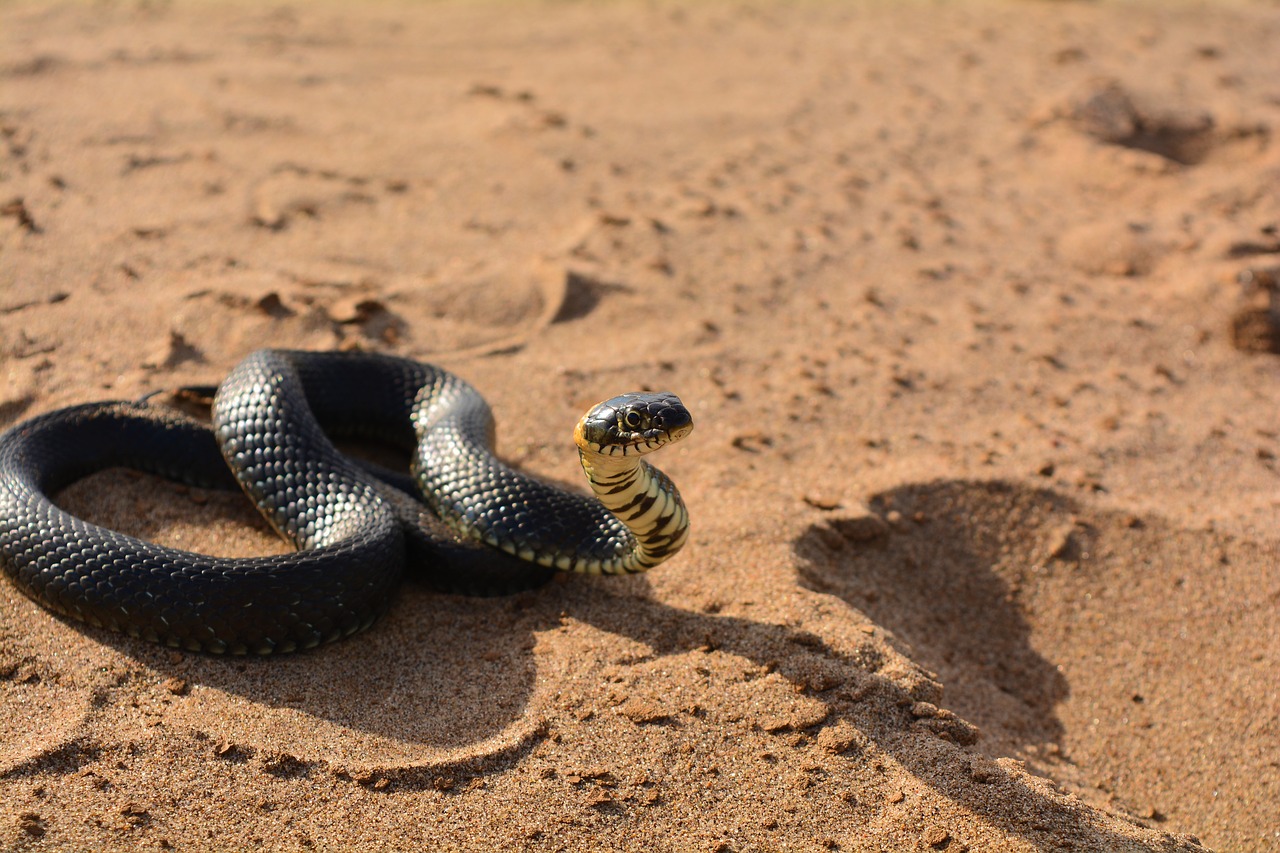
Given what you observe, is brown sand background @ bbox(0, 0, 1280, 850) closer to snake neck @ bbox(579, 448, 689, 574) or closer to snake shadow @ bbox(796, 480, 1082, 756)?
snake shadow @ bbox(796, 480, 1082, 756)

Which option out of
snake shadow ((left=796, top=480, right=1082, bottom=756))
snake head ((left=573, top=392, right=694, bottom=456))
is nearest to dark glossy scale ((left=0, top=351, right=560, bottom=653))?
snake head ((left=573, top=392, right=694, bottom=456))

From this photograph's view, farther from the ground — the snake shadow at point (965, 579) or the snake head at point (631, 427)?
the snake head at point (631, 427)

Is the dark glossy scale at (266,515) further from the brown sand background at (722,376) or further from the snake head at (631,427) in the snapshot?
the snake head at (631,427)

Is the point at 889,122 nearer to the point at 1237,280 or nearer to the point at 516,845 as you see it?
the point at 1237,280

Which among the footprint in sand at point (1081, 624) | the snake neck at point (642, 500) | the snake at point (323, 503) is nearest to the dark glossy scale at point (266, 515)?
the snake at point (323, 503)

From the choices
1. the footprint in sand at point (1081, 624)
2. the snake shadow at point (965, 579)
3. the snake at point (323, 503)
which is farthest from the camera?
the snake shadow at point (965, 579)

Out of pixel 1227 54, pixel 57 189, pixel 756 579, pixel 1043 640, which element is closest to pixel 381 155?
pixel 57 189

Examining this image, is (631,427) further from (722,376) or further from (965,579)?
(722,376)
